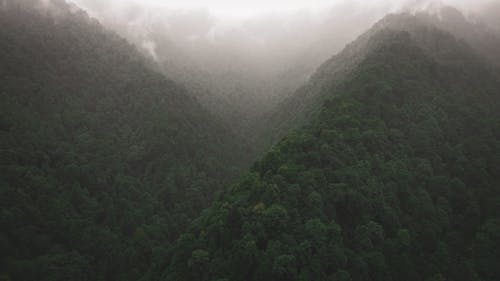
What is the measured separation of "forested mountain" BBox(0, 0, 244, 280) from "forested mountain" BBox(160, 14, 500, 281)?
14332 millimetres

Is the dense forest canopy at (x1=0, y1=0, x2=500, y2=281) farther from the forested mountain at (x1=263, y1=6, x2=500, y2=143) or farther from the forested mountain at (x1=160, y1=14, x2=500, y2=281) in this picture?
the forested mountain at (x1=263, y1=6, x2=500, y2=143)

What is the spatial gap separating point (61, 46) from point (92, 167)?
47.9m

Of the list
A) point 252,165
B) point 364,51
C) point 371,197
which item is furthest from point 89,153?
point 364,51

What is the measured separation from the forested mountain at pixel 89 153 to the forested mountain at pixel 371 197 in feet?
47.0

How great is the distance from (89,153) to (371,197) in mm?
56958

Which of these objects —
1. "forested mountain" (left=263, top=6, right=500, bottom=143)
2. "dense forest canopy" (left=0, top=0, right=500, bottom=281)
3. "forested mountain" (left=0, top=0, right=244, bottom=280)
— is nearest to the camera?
"dense forest canopy" (left=0, top=0, right=500, bottom=281)

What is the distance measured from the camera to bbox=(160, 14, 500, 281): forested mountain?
45219 millimetres

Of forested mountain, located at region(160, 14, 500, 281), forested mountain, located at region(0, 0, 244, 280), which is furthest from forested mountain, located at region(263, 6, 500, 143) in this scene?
forested mountain, located at region(0, 0, 244, 280)

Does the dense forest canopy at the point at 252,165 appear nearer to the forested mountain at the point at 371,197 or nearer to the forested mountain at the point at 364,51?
the forested mountain at the point at 371,197

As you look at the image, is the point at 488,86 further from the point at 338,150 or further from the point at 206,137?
the point at 206,137

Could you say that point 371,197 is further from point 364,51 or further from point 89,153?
point 89,153

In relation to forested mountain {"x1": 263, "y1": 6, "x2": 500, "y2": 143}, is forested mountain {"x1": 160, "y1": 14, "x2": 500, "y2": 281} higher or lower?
lower

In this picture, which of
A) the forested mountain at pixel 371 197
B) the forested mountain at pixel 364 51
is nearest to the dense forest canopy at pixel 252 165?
the forested mountain at pixel 371 197

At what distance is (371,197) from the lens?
53.9 metres
